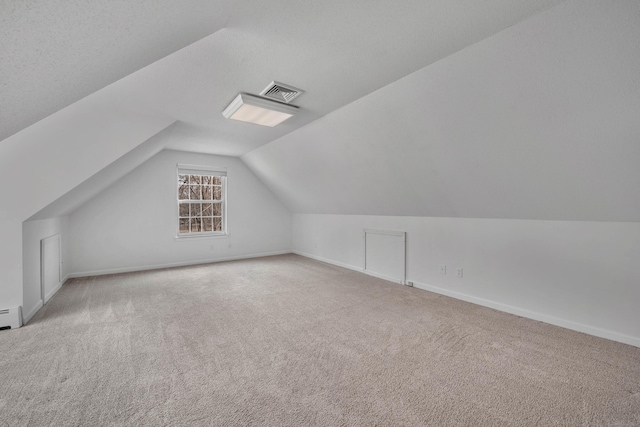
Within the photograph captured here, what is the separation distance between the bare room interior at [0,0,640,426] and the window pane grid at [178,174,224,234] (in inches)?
66.9

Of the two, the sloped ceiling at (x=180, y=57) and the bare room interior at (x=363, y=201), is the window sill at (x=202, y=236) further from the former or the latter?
the sloped ceiling at (x=180, y=57)

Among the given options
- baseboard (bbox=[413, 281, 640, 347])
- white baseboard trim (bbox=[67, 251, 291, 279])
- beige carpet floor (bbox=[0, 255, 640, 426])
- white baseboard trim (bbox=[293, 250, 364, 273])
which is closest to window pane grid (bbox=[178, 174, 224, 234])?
white baseboard trim (bbox=[67, 251, 291, 279])

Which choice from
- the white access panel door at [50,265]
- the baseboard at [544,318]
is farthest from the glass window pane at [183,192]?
the baseboard at [544,318]

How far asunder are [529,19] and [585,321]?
2667 millimetres

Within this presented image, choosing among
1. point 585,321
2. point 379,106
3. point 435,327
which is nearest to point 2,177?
point 379,106

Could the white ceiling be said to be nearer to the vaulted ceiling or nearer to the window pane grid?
the vaulted ceiling

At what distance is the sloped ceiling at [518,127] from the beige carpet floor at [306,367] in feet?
4.29

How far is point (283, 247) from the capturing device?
6.94 metres

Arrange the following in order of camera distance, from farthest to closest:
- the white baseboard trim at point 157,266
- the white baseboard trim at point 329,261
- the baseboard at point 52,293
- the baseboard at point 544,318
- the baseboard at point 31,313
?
the white baseboard trim at point 329,261 → the white baseboard trim at point 157,266 → the baseboard at point 52,293 → the baseboard at point 31,313 → the baseboard at point 544,318

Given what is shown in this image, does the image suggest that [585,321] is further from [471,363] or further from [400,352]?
[400,352]

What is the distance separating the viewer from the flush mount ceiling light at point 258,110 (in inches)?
112

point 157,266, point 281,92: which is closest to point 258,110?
point 281,92

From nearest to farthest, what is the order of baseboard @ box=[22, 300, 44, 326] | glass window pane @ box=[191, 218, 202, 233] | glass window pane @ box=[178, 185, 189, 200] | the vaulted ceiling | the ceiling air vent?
1. the vaulted ceiling
2. the ceiling air vent
3. baseboard @ box=[22, 300, 44, 326]
4. glass window pane @ box=[178, 185, 189, 200]
5. glass window pane @ box=[191, 218, 202, 233]

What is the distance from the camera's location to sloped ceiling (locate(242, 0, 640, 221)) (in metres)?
1.67
